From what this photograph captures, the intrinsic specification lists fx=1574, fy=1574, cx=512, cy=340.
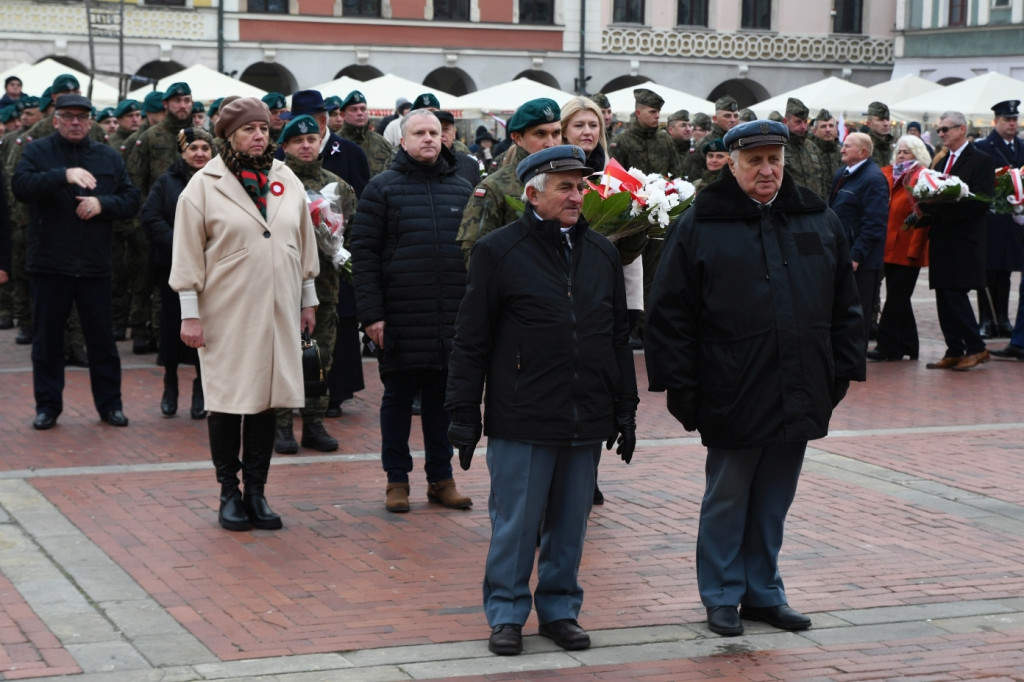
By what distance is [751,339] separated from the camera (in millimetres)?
5766

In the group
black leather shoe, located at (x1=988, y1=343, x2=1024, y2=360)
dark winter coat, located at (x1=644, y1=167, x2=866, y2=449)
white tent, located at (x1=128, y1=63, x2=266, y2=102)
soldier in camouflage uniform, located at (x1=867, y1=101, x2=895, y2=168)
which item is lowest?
black leather shoe, located at (x1=988, y1=343, x2=1024, y2=360)

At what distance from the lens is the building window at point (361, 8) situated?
141 ft

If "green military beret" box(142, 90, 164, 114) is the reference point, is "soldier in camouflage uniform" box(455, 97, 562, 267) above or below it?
below

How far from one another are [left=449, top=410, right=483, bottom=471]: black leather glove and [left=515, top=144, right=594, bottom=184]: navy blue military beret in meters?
0.91

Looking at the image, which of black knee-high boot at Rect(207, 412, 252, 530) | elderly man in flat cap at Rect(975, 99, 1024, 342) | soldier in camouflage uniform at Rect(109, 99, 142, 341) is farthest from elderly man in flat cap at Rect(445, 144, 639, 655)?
elderly man in flat cap at Rect(975, 99, 1024, 342)

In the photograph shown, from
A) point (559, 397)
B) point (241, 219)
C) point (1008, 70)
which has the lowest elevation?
point (559, 397)

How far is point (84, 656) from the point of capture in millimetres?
5547

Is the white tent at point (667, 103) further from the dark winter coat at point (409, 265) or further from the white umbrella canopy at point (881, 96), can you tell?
the dark winter coat at point (409, 265)

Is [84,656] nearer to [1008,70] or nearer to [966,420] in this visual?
[966,420]

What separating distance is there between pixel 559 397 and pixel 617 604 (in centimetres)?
109

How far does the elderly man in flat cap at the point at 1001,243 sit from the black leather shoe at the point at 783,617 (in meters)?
10.1

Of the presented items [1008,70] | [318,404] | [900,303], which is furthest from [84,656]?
[1008,70]

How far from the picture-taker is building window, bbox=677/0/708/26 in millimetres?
46625

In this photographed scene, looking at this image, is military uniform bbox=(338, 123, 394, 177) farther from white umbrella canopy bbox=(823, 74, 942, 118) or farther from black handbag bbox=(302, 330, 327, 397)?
white umbrella canopy bbox=(823, 74, 942, 118)
